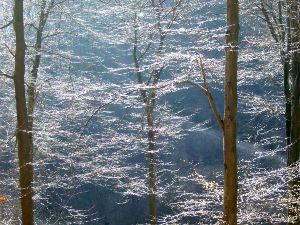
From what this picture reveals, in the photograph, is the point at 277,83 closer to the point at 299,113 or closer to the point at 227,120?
the point at 299,113

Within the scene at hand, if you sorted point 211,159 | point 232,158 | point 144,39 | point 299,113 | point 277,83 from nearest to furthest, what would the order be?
point 232,158 → point 299,113 → point 277,83 → point 144,39 → point 211,159

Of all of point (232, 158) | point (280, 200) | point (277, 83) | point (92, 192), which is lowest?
point (92, 192)

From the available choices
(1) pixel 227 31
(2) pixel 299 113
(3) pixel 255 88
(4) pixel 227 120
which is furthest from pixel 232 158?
(3) pixel 255 88

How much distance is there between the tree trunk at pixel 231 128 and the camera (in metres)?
5.41

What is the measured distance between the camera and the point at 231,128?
17.8 feet

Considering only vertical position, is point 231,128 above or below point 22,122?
below

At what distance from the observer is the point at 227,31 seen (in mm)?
5520

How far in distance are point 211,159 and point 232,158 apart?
21.4 meters

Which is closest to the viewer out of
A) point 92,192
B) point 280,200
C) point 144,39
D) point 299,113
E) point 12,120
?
point 280,200

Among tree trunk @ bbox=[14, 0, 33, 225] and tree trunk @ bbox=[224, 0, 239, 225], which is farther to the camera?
tree trunk @ bbox=[14, 0, 33, 225]

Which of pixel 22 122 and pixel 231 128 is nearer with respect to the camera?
Result: pixel 231 128

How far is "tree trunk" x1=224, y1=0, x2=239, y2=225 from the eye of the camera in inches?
213

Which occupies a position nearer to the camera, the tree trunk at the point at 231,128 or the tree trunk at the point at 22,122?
the tree trunk at the point at 231,128

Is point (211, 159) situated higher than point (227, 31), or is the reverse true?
point (227, 31)
